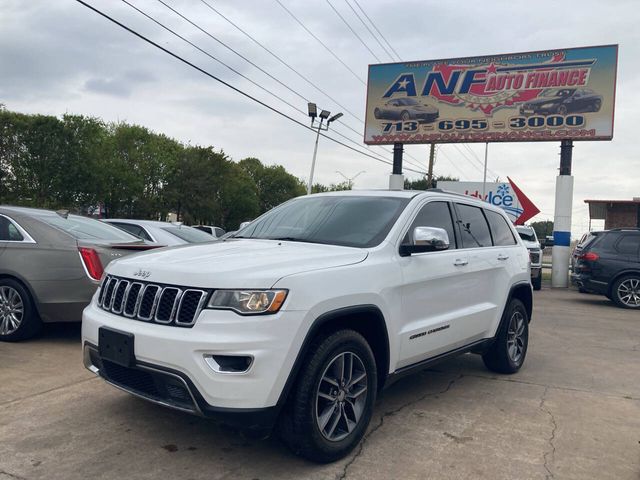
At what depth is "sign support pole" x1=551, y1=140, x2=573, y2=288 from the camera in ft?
57.7

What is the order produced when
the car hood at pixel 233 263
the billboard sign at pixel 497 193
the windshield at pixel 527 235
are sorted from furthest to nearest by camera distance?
1. the billboard sign at pixel 497 193
2. the windshield at pixel 527 235
3. the car hood at pixel 233 263

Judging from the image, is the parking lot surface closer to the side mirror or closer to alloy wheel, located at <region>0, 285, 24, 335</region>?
alloy wheel, located at <region>0, 285, 24, 335</region>

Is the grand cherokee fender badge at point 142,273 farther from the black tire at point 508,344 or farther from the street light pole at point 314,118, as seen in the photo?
the street light pole at point 314,118

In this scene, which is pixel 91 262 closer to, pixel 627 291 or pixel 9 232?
pixel 9 232

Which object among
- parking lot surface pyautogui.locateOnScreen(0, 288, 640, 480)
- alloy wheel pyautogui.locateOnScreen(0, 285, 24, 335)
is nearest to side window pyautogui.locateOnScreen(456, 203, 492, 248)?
parking lot surface pyautogui.locateOnScreen(0, 288, 640, 480)

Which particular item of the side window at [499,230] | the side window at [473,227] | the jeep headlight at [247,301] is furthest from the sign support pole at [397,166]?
the jeep headlight at [247,301]

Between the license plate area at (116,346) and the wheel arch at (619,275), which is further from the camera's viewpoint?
the wheel arch at (619,275)

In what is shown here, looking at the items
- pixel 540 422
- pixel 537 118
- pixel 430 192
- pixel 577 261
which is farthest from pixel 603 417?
pixel 537 118

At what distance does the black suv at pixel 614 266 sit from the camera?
12.3 m

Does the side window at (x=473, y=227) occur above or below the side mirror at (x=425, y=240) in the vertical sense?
above

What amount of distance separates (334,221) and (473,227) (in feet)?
5.55

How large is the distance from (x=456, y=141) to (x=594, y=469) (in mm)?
17274

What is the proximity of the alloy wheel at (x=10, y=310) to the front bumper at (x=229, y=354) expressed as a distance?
3677 millimetres

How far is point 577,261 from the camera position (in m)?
13.3
